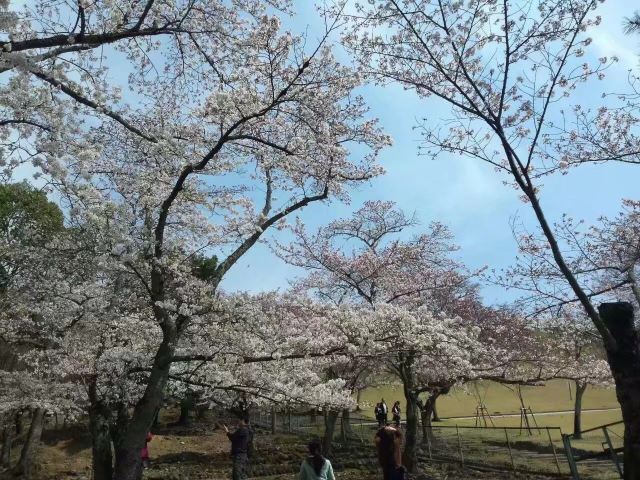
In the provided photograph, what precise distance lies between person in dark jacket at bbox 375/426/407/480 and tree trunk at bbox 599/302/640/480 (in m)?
2.57

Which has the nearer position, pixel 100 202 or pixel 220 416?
pixel 100 202

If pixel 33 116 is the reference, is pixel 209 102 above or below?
above

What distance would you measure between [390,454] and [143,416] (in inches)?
138

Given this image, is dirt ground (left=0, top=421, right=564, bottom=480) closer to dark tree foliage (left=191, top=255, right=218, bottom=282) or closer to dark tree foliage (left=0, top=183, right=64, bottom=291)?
dark tree foliage (left=191, top=255, right=218, bottom=282)

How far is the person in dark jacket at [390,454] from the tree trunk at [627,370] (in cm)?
257

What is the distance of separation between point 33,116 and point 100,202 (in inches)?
51.9

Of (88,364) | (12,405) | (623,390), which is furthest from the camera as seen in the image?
(12,405)

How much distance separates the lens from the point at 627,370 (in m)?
5.03

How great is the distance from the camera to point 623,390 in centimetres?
501

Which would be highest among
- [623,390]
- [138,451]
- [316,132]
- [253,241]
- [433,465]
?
[316,132]

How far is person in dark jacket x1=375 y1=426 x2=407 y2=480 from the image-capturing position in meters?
6.37

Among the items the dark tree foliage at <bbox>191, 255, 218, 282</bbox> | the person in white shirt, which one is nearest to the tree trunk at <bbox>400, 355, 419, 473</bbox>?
the dark tree foliage at <bbox>191, 255, 218, 282</bbox>

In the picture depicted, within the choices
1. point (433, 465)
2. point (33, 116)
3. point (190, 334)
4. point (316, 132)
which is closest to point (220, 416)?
point (433, 465)

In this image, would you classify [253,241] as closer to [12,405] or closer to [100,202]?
[100,202]
